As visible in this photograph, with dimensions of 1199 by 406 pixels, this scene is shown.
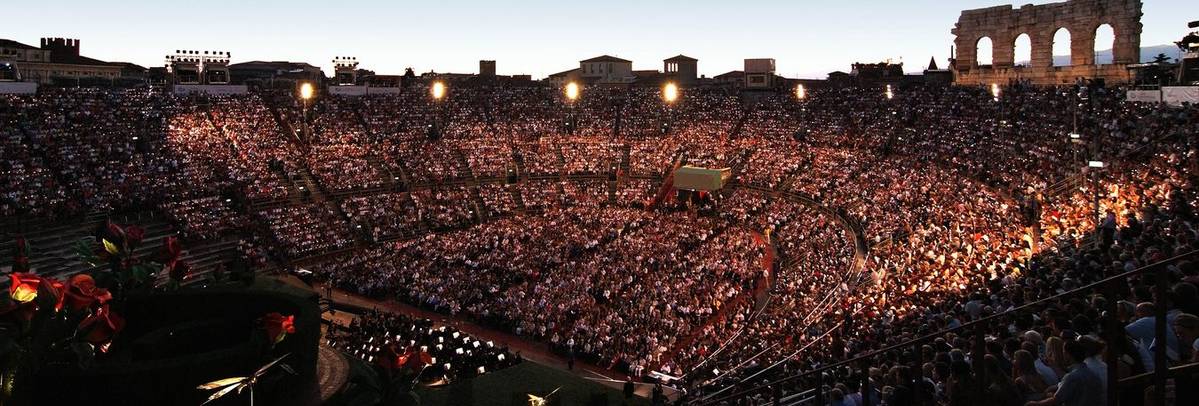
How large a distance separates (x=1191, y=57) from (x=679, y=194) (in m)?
24.2

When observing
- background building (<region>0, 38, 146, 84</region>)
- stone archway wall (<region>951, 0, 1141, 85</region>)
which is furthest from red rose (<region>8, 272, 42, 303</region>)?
background building (<region>0, 38, 146, 84</region>)

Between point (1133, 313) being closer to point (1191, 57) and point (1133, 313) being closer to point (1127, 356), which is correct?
point (1127, 356)

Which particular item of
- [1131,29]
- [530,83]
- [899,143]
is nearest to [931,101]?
[899,143]

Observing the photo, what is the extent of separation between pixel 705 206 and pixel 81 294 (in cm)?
3525

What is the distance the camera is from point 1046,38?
141ft

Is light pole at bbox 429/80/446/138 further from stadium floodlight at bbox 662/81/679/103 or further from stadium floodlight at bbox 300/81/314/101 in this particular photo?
stadium floodlight at bbox 662/81/679/103

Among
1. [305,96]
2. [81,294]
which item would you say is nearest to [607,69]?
[305,96]

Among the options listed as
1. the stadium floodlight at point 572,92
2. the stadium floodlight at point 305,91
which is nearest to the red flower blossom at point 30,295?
the stadium floodlight at point 305,91

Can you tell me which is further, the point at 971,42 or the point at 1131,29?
the point at 971,42

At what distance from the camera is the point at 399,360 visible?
32.4 feet

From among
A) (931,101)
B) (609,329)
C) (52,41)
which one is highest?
(52,41)

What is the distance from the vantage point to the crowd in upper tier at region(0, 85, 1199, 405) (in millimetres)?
14375

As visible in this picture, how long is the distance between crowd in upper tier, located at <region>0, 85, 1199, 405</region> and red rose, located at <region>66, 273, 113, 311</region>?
841 centimetres

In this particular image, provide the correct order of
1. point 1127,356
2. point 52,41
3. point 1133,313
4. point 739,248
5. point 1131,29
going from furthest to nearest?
1. point 52,41
2. point 1131,29
3. point 739,248
4. point 1133,313
5. point 1127,356
